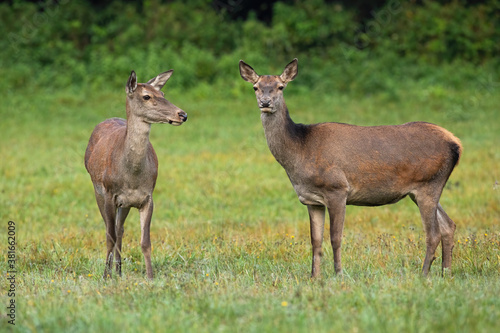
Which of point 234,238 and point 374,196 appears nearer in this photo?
point 374,196

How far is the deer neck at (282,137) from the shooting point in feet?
25.8

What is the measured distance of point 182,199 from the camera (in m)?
12.9

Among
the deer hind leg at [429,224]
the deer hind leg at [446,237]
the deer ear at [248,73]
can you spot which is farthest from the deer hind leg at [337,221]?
the deer ear at [248,73]

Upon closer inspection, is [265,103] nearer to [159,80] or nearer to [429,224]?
[159,80]

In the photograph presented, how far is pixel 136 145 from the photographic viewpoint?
7.89 meters

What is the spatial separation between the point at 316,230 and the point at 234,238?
188 cm

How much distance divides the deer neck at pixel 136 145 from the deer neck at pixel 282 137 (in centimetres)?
126

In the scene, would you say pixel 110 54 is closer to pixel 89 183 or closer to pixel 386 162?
pixel 89 183

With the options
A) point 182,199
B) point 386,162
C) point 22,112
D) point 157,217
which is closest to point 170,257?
point 386,162

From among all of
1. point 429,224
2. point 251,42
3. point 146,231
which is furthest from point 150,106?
point 251,42

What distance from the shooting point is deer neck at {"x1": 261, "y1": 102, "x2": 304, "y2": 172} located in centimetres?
788

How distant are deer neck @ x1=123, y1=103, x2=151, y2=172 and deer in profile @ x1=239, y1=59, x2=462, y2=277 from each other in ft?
4.13

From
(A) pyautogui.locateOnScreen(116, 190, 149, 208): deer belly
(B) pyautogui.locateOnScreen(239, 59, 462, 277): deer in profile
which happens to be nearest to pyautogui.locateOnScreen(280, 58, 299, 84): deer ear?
(B) pyautogui.locateOnScreen(239, 59, 462, 277): deer in profile

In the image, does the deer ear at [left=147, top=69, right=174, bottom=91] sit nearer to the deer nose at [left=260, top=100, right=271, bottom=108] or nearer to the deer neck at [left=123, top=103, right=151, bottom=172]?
the deer neck at [left=123, top=103, right=151, bottom=172]
